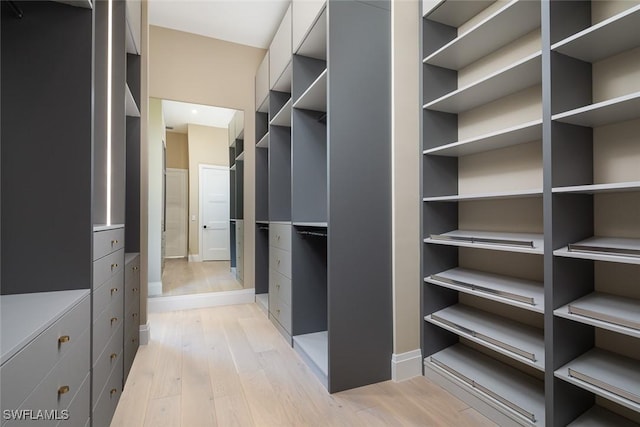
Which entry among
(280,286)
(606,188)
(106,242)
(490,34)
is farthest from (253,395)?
(490,34)

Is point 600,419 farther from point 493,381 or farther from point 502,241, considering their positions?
point 502,241

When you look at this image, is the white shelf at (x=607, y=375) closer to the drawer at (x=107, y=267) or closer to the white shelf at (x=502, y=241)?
the white shelf at (x=502, y=241)

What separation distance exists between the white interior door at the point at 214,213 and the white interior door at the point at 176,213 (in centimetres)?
19

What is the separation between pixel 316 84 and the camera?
84.6 inches

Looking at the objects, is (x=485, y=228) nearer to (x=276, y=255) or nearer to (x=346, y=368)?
(x=346, y=368)

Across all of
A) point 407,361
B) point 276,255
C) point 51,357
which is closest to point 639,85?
point 407,361

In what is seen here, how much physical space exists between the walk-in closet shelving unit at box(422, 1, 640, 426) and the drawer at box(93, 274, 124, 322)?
1.76 metres

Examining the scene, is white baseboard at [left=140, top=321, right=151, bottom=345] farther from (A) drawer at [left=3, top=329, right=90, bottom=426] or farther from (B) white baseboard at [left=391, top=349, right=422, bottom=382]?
(B) white baseboard at [left=391, top=349, right=422, bottom=382]

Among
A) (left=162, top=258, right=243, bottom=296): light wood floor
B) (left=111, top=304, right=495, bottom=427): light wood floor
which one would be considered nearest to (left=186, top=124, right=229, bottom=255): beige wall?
(left=162, top=258, right=243, bottom=296): light wood floor

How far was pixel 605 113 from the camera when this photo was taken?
1.23m

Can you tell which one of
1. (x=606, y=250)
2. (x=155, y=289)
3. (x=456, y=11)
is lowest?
(x=155, y=289)

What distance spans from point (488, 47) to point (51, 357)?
8.01 feet

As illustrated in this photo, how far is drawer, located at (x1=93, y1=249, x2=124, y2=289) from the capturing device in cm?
126

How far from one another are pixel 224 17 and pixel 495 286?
351cm
